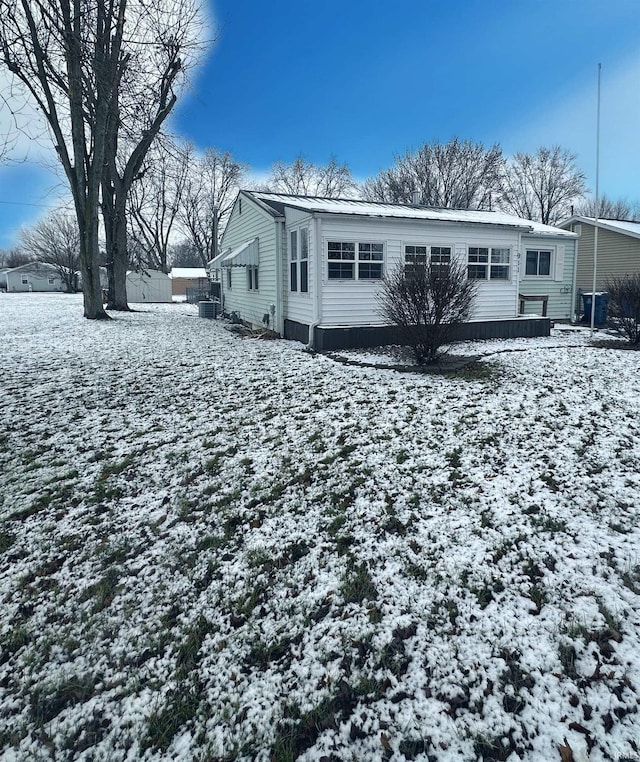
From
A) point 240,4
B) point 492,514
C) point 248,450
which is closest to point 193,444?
point 248,450

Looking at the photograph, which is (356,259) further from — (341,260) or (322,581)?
(322,581)

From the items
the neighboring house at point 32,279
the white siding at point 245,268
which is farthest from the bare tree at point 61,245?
the white siding at point 245,268

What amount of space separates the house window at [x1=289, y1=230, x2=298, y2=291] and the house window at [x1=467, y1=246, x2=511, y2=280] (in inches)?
178

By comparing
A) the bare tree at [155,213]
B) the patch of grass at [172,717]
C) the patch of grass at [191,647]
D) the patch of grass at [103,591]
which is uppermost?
the bare tree at [155,213]

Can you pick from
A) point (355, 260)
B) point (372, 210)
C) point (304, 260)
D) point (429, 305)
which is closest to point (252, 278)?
point (304, 260)

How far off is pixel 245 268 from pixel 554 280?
429 inches

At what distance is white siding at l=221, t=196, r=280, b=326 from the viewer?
12328 millimetres

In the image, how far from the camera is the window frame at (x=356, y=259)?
33.4 feet

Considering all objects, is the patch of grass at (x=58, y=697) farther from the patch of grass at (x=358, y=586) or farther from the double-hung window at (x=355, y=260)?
the double-hung window at (x=355, y=260)

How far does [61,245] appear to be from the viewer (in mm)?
56750

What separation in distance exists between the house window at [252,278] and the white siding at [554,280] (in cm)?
897

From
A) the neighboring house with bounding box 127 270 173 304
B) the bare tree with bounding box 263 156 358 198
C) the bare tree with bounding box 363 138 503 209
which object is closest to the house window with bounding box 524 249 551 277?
the bare tree with bounding box 363 138 503 209

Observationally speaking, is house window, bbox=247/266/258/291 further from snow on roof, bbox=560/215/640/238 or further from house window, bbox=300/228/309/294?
snow on roof, bbox=560/215/640/238

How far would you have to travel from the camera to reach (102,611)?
9.16 ft
